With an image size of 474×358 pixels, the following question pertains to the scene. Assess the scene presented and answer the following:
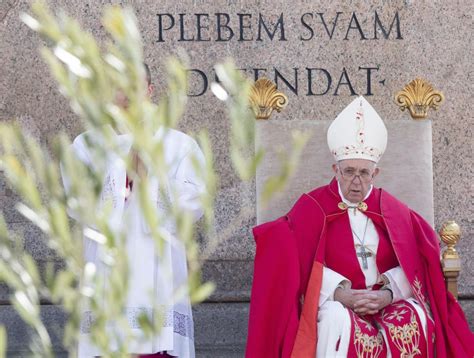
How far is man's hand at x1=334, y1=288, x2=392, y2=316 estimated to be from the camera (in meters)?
5.61

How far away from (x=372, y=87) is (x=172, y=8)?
1.24 m

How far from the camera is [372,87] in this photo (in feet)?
24.9

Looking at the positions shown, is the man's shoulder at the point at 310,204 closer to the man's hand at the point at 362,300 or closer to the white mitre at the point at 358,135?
the white mitre at the point at 358,135

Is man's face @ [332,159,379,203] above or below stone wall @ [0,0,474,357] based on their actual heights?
below

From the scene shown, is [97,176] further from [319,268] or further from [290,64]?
[290,64]

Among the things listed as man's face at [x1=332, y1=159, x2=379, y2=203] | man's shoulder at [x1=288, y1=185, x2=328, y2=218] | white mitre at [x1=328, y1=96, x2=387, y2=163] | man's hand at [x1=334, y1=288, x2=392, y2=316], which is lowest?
man's hand at [x1=334, y1=288, x2=392, y2=316]

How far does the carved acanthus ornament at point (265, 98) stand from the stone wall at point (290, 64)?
4.41 feet

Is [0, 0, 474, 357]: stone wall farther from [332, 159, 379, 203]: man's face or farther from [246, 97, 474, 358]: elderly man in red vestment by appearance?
[332, 159, 379, 203]: man's face

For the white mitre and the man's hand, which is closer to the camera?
Answer: the man's hand

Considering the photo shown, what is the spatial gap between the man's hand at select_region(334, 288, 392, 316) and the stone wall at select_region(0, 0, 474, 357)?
6.28 feet

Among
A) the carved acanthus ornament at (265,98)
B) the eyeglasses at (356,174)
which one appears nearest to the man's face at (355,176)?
the eyeglasses at (356,174)

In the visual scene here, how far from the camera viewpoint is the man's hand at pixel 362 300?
221 inches

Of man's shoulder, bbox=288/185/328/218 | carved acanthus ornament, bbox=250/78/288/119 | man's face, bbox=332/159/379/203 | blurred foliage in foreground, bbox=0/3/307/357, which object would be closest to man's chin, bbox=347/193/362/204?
man's face, bbox=332/159/379/203

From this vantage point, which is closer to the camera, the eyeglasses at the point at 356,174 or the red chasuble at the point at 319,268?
the red chasuble at the point at 319,268
